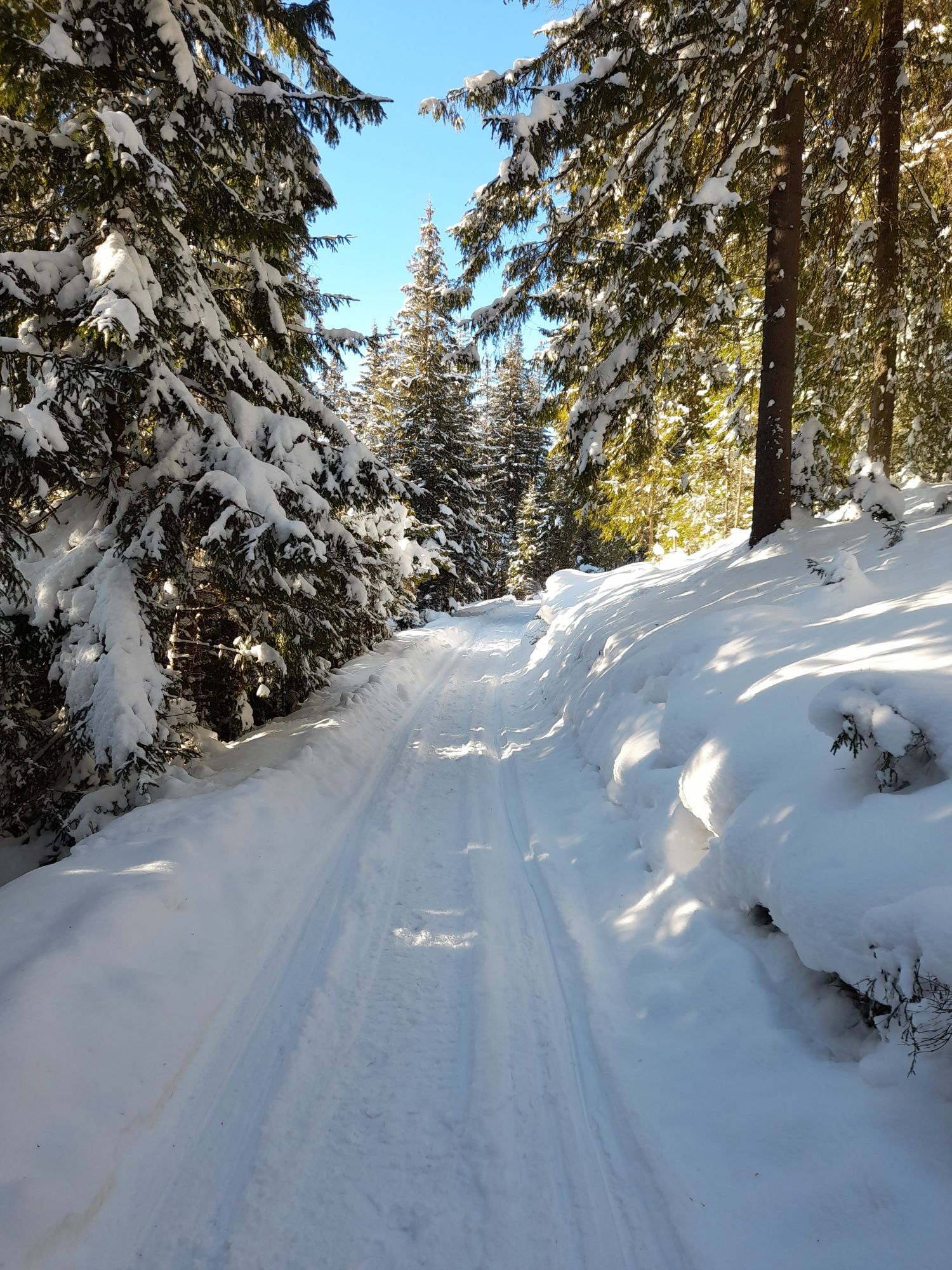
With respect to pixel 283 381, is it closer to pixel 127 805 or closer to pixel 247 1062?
pixel 127 805

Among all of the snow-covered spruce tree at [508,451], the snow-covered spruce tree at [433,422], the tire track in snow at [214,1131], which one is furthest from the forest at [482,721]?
the snow-covered spruce tree at [508,451]

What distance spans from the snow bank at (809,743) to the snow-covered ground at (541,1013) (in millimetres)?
22

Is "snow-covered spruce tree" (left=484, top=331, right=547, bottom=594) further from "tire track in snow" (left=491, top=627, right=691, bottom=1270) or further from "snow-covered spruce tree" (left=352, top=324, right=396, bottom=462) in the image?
"tire track in snow" (left=491, top=627, right=691, bottom=1270)

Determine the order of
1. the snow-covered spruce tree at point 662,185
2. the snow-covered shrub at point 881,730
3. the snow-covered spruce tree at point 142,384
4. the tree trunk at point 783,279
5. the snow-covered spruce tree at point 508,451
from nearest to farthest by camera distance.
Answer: the snow-covered shrub at point 881,730 → the snow-covered spruce tree at point 142,384 → the snow-covered spruce tree at point 662,185 → the tree trunk at point 783,279 → the snow-covered spruce tree at point 508,451

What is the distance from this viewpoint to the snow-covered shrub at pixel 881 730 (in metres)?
2.76

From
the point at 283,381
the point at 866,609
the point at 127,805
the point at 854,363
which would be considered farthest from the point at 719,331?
the point at 127,805

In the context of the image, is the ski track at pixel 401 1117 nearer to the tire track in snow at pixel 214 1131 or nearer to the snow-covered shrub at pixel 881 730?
the tire track in snow at pixel 214 1131

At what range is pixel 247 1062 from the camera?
2986 mm

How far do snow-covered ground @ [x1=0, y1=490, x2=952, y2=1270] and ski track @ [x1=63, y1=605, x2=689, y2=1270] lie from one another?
1 cm

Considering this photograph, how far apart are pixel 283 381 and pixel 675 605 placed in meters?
5.86

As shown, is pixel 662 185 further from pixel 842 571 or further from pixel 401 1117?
pixel 401 1117

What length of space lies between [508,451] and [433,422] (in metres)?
12.8

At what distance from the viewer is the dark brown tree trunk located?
6.87 meters

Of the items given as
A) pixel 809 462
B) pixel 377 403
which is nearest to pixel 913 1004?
pixel 809 462
